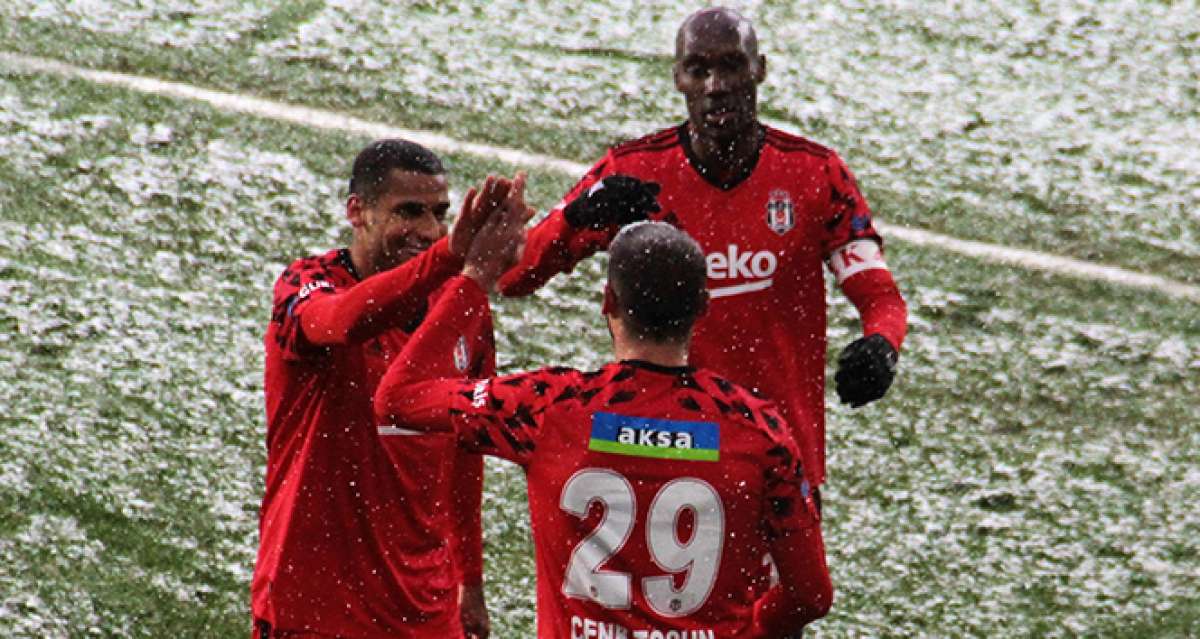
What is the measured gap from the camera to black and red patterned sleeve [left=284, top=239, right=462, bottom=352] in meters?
4.74

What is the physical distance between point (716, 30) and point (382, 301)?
1.72 metres

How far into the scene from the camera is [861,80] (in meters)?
14.5

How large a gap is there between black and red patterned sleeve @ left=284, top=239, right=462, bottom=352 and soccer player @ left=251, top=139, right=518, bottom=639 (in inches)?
4.7

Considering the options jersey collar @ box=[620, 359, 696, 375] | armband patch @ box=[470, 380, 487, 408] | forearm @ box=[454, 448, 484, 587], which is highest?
jersey collar @ box=[620, 359, 696, 375]

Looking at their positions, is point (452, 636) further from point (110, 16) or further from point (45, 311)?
point (110, 16)

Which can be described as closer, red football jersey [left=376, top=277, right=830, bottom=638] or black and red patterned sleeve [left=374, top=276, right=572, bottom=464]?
red football jersey [left=376, top=277, right=830, bottom=638]

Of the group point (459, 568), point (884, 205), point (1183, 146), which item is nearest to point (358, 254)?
point (459, 568)

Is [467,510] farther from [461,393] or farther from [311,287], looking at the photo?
[461,393]

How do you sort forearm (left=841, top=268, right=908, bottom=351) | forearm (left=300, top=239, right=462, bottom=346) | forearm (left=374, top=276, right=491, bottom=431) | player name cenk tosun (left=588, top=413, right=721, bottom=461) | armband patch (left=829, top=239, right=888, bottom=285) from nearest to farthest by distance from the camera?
player name cenk tosun (left=588, top=413, right=721, bottom=461)
forearm (left=374, top=276, right=491, bottom=431)
forearm (left=300, top=239, right=462, bottom=346)
forearm (left=841, top=268, right=908, bottom=351)
armband patch (left=829, top=239, right=888, bottom=285)

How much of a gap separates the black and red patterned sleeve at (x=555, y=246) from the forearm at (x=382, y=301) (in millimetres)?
995

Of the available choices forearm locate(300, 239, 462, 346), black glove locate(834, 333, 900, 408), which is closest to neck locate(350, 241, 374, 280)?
forearm locate(300, 239, 462, 346)

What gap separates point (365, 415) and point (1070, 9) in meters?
11.9

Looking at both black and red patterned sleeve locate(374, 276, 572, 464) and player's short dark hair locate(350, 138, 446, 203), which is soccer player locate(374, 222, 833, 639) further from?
player's short dark hair locate(350, 138, 446, 203)

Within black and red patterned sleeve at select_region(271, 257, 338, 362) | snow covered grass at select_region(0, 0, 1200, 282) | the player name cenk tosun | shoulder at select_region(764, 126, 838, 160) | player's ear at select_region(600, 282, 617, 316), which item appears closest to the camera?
the player name cenk tosun
